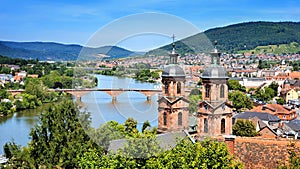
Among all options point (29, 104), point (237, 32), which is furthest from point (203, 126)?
point (237, 32)

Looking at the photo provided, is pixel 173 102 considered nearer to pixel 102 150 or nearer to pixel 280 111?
pixel 102 150

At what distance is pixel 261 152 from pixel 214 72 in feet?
20.5

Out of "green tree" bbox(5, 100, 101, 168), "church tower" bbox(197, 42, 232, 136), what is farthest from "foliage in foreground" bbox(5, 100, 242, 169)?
"church tower" bbox(197, 42, 232, 136)

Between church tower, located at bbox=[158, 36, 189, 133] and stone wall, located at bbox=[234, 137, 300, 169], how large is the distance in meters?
2.48

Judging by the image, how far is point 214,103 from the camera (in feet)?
62.5

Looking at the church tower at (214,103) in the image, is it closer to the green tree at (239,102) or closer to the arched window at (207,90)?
the arched window at (207,90)

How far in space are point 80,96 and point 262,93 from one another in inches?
1793

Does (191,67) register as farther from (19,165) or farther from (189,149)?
(19,165)

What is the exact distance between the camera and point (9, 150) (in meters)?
18.1

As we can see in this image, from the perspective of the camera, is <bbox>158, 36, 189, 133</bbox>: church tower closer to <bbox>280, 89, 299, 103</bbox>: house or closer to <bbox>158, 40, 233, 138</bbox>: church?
<bbox>158, 40, 233, 138</bbox>: church

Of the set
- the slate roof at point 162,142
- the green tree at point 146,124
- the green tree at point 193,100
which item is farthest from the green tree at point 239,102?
the slate roof at point 162,142

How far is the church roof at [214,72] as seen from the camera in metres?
18.7

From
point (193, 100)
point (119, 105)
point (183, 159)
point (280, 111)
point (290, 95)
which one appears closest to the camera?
point (183, 159)

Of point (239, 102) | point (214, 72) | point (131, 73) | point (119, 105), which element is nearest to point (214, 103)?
point (214, 72)
